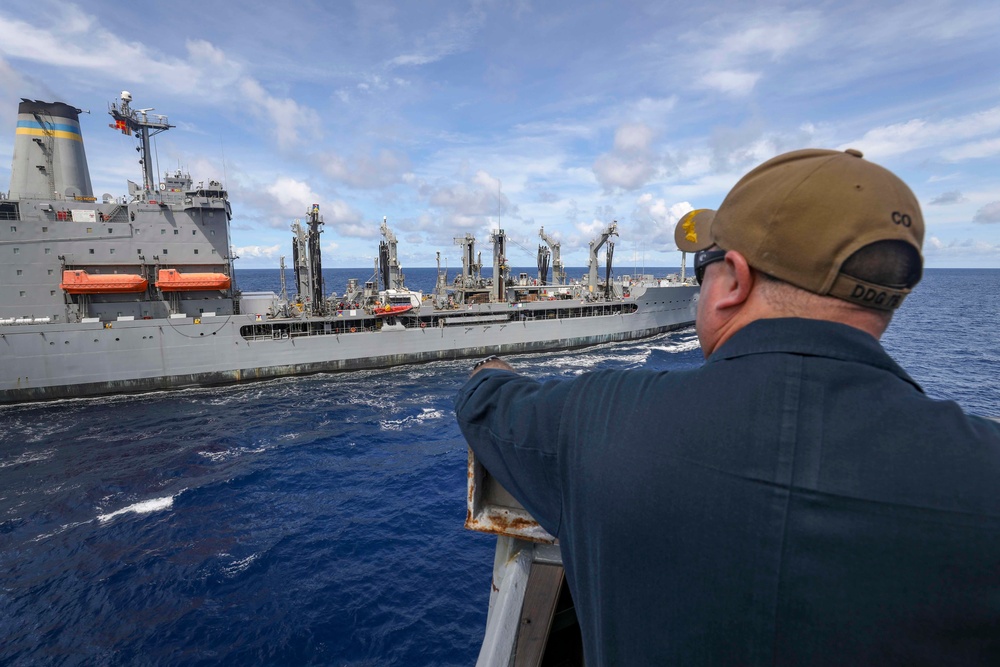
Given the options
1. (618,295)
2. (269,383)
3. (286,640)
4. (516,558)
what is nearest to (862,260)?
(516,558)

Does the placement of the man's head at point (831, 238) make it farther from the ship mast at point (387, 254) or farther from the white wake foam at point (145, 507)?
the ship mast at point (387, 254)

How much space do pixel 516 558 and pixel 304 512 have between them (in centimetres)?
1318

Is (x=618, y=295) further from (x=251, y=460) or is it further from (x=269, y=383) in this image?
(x=251, y=460)

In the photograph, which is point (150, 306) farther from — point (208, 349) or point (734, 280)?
point (734, 280)

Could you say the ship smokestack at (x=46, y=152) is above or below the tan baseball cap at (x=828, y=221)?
above

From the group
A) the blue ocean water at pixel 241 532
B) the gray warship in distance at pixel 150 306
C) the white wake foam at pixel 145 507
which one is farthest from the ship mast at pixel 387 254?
the white wake foam at pixel 145 507

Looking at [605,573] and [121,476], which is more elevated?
[605,573]

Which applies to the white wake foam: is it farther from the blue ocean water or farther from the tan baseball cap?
the tan baseball cap

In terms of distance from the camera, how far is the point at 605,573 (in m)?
1.18

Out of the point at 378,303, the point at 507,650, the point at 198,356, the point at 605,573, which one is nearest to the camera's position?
the point at 605,573

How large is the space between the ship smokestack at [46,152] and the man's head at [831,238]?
34714 millimetres

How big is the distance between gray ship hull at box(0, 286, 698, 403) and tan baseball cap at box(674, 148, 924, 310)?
91.9ft

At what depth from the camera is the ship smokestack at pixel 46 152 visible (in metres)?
24.7

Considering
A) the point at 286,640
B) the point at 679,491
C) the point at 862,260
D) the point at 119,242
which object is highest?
the point at 119,242
